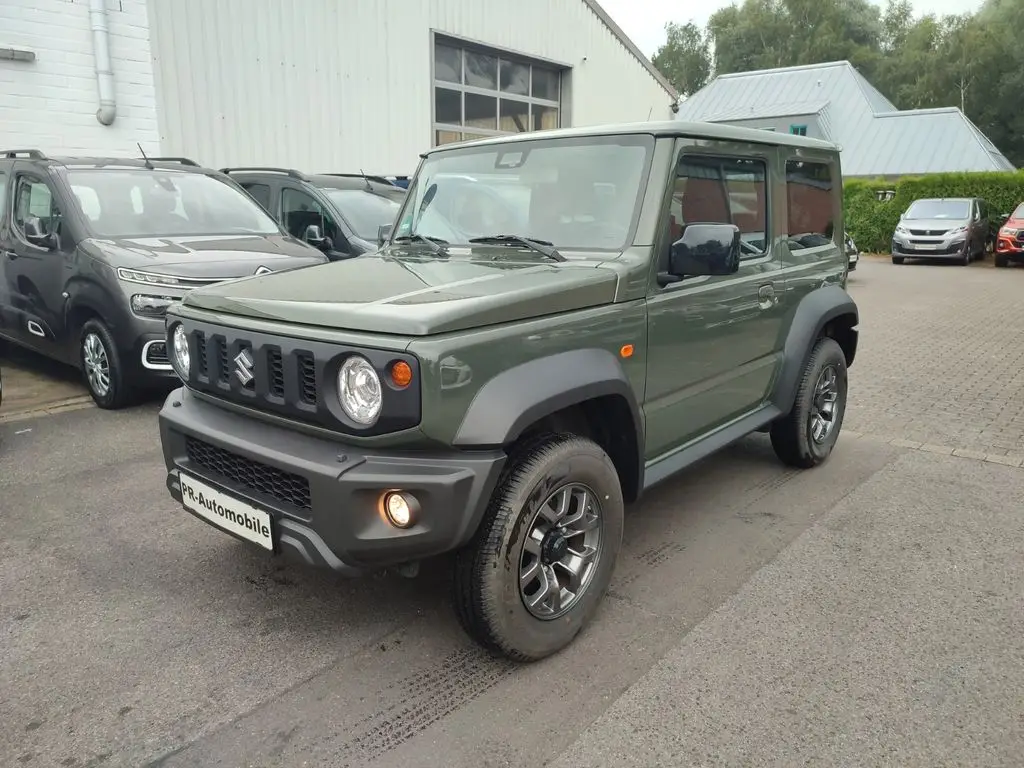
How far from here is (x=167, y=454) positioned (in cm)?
316

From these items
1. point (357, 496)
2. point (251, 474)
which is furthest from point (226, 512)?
point (357, 496)

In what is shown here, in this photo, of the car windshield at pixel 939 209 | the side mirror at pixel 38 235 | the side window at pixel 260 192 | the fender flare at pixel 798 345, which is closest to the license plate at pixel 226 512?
the fender flare at pixel 798 345

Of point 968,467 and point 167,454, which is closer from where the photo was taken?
point 167,454

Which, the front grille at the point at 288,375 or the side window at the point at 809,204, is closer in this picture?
the front grille at the point at 288,375

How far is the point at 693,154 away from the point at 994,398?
4.76 meters

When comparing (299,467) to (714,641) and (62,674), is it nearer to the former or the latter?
(62,674)

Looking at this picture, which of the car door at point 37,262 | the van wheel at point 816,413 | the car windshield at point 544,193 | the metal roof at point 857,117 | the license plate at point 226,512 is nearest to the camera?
the license plate at point 226,512

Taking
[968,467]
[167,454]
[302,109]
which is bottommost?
[968,467]

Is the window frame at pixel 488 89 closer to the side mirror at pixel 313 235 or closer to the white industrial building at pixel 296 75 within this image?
the white industrial building at pixel 296 75

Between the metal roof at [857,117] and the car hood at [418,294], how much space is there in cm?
3031

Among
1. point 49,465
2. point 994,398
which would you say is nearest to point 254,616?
point 49,465

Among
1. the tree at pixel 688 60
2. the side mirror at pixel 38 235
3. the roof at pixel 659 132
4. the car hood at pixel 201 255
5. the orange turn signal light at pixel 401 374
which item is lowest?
the orange turn signal light at pixel 401 374

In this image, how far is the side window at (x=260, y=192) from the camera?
9078 mm

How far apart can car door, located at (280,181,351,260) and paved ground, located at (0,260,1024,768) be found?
3988 millimetres
